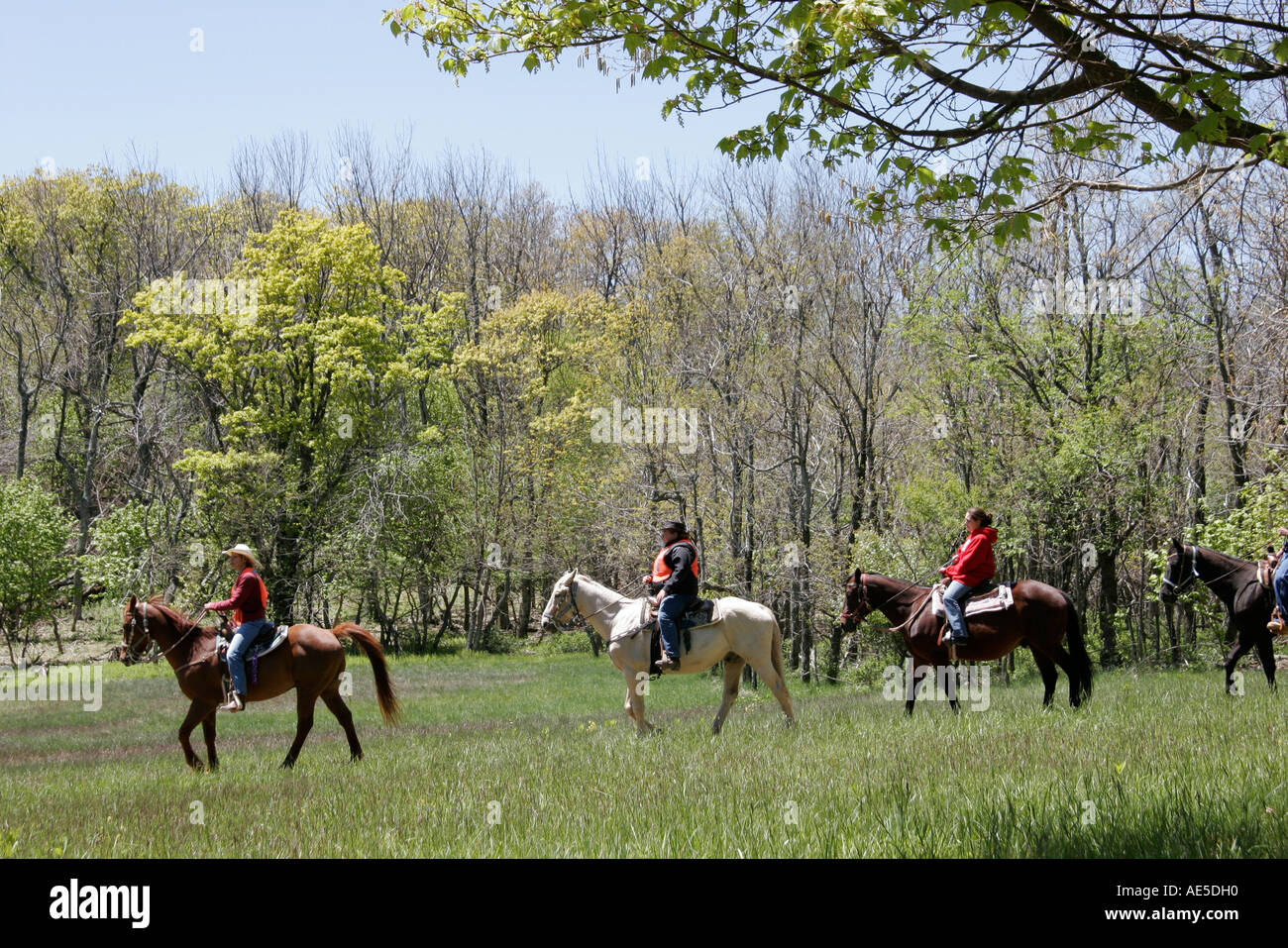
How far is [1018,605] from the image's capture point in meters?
13.8

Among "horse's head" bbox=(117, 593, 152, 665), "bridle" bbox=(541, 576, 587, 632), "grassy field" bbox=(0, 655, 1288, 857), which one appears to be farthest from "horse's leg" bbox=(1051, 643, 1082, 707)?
"horse's head" bbox=(117, 593, 152, 665)

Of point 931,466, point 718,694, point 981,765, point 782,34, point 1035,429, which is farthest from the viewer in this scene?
point 931,466

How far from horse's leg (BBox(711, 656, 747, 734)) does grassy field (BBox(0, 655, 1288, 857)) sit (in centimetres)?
40

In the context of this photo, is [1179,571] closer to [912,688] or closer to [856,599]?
[912,688]

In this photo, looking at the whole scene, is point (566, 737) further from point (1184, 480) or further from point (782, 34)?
point (1184, 480)

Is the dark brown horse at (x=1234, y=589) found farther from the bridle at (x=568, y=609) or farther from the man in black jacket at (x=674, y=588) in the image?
the bridle at (x=568, y=609)

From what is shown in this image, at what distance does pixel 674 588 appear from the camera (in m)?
13.3

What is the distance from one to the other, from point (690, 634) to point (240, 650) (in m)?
5.57

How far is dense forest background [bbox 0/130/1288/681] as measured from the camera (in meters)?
26.2

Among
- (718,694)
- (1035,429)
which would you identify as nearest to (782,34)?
(718,694)

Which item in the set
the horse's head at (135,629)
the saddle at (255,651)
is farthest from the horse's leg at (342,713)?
the horse's head at (135,629)

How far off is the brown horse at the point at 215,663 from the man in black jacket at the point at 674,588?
367cm

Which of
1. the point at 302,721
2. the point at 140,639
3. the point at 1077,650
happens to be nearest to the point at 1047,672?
the point at 1077,650

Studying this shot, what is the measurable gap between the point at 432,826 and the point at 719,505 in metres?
23.3
